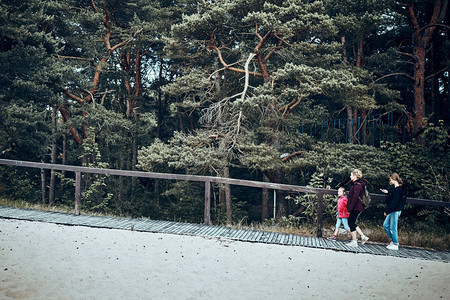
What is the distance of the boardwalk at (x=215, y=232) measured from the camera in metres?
7.51

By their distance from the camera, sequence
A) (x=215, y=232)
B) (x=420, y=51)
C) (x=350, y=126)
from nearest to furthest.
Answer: (x=215, y=232), (x=420, y=51), (x=350, y=126)

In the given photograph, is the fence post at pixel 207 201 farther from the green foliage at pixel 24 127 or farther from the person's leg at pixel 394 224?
the green foliage at pixel 24 127

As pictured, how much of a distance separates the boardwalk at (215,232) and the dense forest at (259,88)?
4.27 meters

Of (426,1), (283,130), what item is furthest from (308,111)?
(426,1)

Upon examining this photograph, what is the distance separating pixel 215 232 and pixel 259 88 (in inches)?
311

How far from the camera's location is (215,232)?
823cm

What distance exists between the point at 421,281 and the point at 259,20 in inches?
423

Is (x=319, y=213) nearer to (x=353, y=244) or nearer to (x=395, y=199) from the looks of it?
(x=353, y=244)

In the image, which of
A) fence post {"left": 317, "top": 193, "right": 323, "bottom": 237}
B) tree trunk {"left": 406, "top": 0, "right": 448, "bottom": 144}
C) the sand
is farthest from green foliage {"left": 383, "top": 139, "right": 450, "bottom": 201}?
the sand

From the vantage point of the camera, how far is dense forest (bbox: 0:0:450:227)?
14.4 metres

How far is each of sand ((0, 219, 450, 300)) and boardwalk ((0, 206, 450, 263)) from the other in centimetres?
32

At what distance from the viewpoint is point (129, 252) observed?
21.0ft

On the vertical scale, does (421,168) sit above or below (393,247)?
above

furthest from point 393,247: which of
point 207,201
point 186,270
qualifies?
point 186,270
